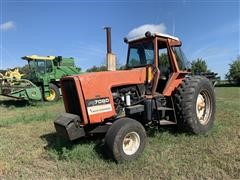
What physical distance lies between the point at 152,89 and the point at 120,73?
0.86 m

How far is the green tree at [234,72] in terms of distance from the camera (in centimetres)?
4144

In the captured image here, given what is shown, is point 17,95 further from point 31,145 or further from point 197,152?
point 197,152

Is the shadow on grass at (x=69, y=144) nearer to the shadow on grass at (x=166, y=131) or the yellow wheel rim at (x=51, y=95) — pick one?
the shadow on grass at (x=166, y=131)

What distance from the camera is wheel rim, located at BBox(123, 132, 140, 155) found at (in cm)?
503

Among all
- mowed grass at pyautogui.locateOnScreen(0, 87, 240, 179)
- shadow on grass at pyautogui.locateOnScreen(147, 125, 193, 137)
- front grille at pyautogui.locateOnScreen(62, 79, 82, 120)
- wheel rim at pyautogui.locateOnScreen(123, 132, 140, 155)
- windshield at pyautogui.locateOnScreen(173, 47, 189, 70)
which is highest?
windshield at pyautogui.locateOnScreen(173, 47, 189, 70)

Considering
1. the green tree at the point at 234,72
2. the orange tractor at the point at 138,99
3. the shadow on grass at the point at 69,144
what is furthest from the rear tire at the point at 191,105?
the green tree at the point at 234,72

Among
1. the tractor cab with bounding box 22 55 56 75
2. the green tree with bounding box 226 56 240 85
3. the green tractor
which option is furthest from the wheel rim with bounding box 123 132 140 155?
the green tree with bounding box 226 56 240 85

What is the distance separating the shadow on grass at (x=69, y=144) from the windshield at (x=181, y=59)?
2.51 metres

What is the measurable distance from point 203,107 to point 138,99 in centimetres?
186

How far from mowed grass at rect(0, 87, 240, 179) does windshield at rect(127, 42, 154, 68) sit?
158 cm

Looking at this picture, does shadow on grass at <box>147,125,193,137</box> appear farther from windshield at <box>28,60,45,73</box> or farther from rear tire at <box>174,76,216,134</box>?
windshield at <box>28,60,45,73</box>

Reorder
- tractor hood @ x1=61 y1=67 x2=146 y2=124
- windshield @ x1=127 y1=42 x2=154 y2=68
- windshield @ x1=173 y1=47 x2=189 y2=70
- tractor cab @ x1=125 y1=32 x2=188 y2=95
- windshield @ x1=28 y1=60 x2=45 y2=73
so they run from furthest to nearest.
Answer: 1. windshield @ x1=28 y1=60 x2=45 y2=73
2. windshield @ x1=173 y1=47 x2=189 y2=70
3. windshield @ x1=127 y1=42 x2=154 y2=68
4. tractor cab @ x1=125 y1=32 x2=188 y2=95
5. tractor hood @ x1=61 y1=67 x2=146 y2=124

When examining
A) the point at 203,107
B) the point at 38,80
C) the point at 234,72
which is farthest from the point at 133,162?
the point at 234,72

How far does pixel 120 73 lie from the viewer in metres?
5.73
